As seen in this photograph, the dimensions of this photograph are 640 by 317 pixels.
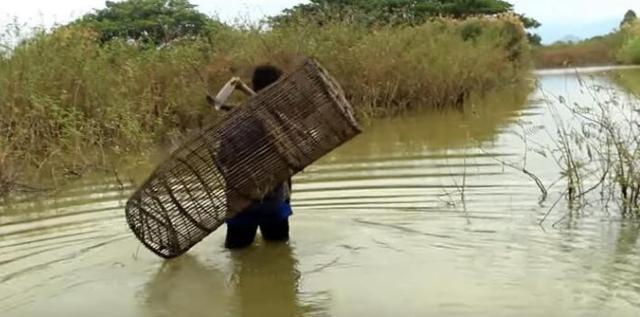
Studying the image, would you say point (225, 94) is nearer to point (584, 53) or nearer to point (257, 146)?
point (257, 146)

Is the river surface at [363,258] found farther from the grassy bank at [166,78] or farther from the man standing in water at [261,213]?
the grassy bank at [166,78]

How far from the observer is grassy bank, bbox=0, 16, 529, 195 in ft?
41.4

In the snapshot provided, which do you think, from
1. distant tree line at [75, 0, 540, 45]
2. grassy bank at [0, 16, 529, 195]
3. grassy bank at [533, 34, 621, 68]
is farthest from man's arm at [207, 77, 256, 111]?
grassy bank at [533, 34, 621, 68]

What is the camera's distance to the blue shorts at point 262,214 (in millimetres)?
7094

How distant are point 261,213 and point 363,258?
87cm

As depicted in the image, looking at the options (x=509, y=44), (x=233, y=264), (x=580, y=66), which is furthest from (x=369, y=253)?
(x=580, y=66)

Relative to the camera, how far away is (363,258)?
6.92 metres

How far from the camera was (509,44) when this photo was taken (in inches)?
1105

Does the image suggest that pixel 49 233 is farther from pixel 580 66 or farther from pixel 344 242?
pixel 580 66

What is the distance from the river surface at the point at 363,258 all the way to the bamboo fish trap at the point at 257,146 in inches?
23.3

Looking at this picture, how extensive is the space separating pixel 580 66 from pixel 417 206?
3465cm

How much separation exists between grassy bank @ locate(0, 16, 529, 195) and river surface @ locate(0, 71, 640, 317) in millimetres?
2282

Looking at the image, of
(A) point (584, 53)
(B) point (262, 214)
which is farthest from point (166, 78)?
(A) point (584, 53)

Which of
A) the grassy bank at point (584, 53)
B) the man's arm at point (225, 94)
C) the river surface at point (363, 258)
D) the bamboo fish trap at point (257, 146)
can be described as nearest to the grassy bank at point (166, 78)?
the river surface at point (363, 258)
